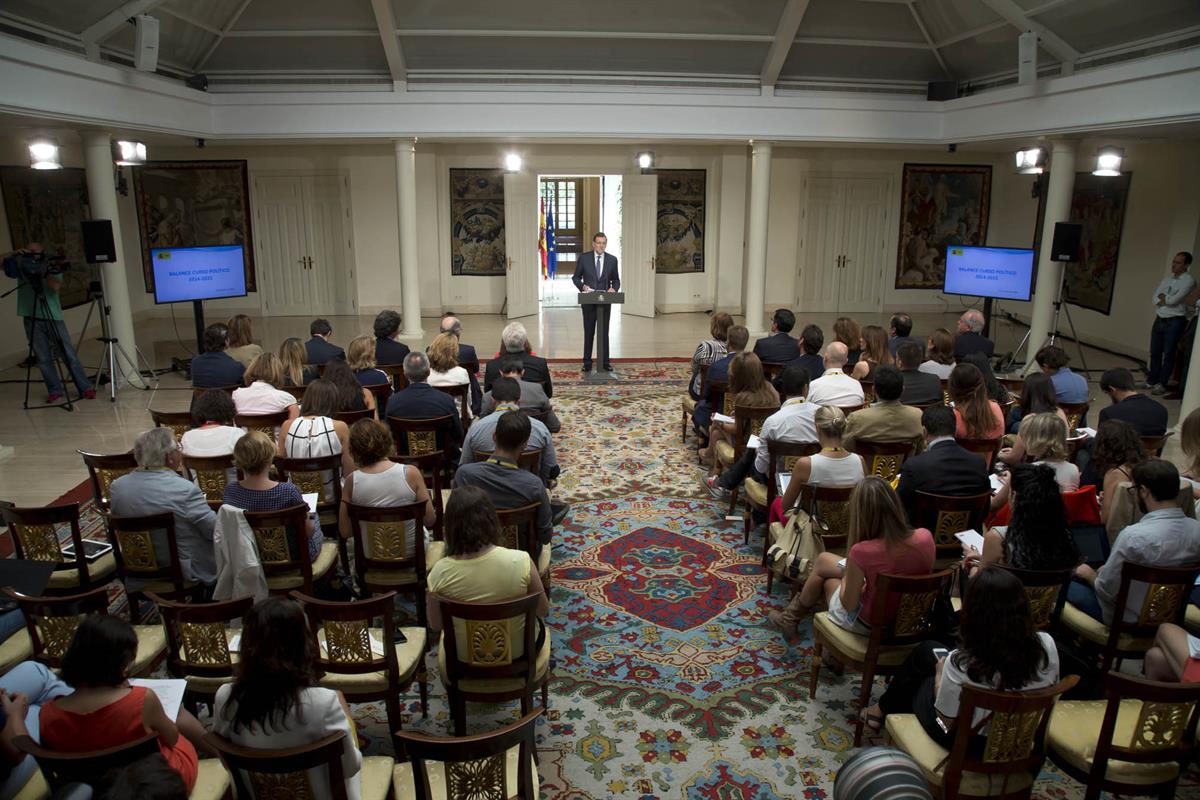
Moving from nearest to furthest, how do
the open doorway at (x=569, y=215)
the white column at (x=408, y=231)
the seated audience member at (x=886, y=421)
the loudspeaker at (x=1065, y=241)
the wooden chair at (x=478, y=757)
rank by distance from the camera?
the wooden chair at (x=478, y=757) < the seated audience member at (x=886, y=421) < the loudspeaker at (x=1065, y=241) < the white column at (x=408, y=231) < the open doorway at (x=569, y=215)

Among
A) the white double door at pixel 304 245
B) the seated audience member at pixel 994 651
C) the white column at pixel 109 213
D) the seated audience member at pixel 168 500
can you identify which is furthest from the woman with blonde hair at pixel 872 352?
the white double door at pixel 304 245

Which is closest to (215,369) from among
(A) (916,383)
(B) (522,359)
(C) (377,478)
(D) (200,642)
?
(B) (522,359)

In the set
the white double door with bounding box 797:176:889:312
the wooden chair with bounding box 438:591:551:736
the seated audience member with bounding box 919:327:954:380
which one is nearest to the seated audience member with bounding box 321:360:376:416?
the wooden chair with bounding box 438:591:551:736

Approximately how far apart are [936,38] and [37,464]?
39.9 feet

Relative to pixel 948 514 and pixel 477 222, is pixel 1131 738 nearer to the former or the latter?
pixel 948 514

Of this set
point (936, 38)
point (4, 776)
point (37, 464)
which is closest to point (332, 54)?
point (37, 464)

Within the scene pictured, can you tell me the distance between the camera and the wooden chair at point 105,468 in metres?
4.79

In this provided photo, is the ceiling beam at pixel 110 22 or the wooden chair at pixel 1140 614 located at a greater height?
the ceiling beam at pixel 110 22

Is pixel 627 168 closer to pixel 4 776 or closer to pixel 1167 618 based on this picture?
pixel 1167 618

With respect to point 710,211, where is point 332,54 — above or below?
above

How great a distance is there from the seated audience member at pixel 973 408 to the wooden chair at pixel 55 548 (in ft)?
16.7

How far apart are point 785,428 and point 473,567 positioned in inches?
106

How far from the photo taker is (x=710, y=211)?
15.9 metres

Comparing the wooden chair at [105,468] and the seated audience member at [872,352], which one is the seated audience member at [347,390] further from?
the seated audience member at [872,352]
